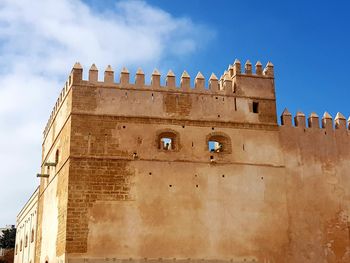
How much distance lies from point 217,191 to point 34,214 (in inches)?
401

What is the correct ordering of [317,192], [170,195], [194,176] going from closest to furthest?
1. [170,195]
2. [194,176]
3. [317,192]

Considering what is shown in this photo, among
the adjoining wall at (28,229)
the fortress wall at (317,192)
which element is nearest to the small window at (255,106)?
the fortress wall at (317,192)

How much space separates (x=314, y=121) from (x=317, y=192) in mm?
2275

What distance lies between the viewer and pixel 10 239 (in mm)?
40469

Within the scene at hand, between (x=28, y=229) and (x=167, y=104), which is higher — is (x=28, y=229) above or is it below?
below

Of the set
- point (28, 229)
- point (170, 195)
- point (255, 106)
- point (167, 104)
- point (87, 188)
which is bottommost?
point (28, 229)

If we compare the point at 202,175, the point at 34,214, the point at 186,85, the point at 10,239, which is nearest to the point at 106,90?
the point at 186,85

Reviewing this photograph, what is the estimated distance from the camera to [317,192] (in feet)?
51.3

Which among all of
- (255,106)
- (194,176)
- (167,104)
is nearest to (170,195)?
(194,176)

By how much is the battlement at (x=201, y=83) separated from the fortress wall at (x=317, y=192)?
151 cm

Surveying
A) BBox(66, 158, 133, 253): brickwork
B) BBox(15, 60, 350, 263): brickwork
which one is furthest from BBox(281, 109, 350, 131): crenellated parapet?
BBox(66, 158, 133, 253): brickwork

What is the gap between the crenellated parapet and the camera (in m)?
16.1

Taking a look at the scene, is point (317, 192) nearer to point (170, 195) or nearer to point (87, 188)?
point (170, 195)

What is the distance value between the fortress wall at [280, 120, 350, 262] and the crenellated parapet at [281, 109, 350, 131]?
102 millimetres
